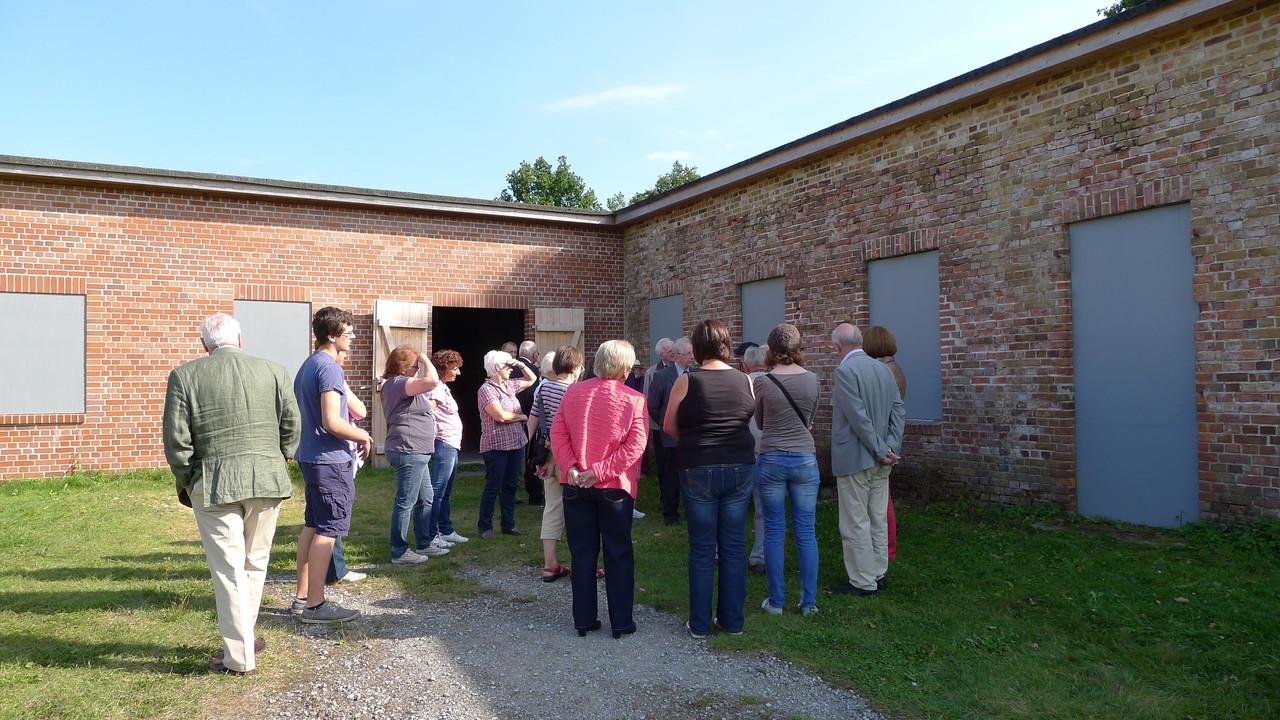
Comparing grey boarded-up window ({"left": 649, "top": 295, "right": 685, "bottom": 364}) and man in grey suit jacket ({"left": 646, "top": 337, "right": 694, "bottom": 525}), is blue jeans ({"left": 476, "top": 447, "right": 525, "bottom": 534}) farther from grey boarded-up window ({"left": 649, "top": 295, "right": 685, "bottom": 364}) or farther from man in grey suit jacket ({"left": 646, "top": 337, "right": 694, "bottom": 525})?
grey boarded-up window ({"left": 649, "top": 295, "right": 685, "bottom": 364})

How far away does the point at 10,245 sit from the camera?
10414 millimetres

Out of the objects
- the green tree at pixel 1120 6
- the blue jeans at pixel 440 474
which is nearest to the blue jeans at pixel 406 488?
the blue jeans at pixel 440 474

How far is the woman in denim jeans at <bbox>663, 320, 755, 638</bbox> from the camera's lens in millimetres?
4512

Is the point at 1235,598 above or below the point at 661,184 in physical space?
below

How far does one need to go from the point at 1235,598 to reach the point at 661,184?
124ft

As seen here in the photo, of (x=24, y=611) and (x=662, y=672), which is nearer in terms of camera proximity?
(x=662, y=672)

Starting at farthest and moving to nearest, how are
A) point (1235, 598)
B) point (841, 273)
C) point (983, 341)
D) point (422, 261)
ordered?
1. point (422, 261)
2. point (841, 273)
3. point (983, 341)
4. point (1235, 598)

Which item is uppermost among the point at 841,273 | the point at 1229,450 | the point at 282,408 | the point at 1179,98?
the point at 1179,98

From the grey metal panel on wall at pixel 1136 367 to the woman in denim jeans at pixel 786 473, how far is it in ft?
11.3

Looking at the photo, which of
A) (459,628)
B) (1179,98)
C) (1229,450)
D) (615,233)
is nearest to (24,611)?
(459,628)

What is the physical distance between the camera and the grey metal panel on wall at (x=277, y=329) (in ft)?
38.2

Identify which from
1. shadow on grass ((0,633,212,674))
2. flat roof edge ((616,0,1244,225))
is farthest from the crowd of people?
flat roof edge ((616,0,1244,225))

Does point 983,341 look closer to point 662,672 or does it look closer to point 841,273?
point 841,273

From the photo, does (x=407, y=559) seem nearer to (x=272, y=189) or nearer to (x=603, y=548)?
(x=603, y=548)
